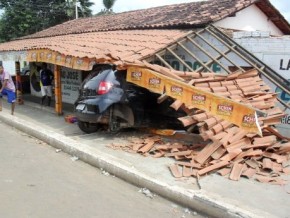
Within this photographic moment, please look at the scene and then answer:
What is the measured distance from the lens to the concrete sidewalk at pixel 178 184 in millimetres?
4418

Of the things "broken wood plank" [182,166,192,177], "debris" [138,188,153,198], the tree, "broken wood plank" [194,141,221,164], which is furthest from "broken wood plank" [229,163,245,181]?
the tree

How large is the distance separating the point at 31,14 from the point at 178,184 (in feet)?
107

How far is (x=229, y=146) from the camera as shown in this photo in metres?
6.00

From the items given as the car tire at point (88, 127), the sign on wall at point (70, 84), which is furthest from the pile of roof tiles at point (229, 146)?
the sign on wall at point (70, 84)

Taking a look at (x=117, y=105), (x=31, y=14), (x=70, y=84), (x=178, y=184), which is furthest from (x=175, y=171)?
(x=31, y=14)

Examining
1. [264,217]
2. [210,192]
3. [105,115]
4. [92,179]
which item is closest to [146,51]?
[105,115]

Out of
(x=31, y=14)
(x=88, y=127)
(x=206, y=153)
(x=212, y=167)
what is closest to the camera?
(x=212, y=167)

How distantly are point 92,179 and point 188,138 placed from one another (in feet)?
7.36

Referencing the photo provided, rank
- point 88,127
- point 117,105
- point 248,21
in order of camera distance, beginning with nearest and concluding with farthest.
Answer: point 117,105, point 88,127, point 248,21

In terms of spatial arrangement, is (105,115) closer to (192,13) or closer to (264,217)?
(264,217)

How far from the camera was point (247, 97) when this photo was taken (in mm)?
7270

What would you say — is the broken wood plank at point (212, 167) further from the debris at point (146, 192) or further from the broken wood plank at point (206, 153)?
the debris at point (146, 192)

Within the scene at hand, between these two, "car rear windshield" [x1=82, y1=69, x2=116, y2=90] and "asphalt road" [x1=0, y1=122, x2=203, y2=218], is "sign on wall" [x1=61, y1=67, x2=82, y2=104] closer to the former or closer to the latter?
"car rear windshield" [x1=82, y1=69, x2=116, y2=90]

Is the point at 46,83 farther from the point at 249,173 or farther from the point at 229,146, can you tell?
the point at 249,173
